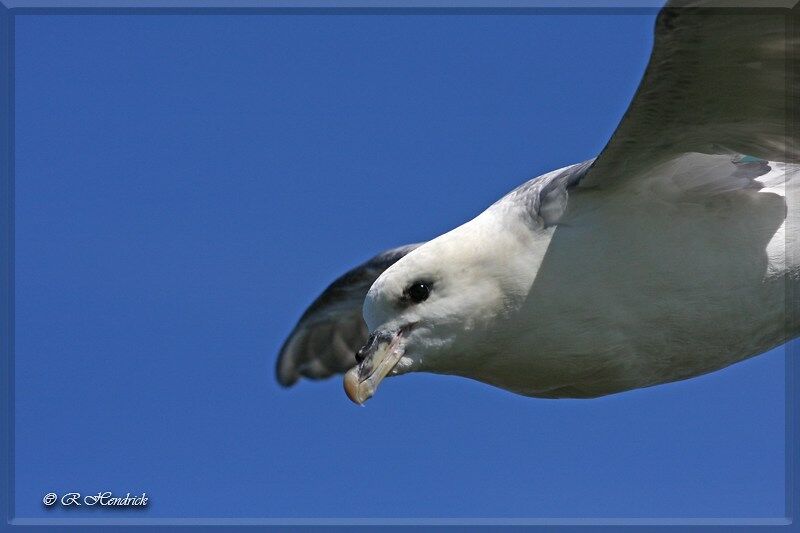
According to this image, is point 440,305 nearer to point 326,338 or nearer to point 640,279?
point 640,279

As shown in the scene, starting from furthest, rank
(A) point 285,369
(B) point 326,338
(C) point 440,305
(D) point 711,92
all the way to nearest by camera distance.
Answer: (A) point 285,369 < (B) point 326,338 < (C) point 440,305 < (D) point 711,92

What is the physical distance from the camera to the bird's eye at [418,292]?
674 cm

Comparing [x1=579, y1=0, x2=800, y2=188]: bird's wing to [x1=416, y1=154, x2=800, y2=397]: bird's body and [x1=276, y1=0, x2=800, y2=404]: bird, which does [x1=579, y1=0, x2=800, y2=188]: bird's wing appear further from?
[x1=416, y1=154, x2=800, y2=397]: bird's body

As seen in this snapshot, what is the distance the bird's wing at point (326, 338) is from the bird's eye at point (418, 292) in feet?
11.5

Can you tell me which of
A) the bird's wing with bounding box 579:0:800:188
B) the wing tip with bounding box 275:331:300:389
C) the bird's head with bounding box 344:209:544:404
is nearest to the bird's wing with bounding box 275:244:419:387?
the wing tip with bounding box 275:331:300:389

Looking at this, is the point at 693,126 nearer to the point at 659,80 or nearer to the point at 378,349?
the point at 659,80

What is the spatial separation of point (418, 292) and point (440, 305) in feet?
0.45

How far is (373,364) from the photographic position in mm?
6664

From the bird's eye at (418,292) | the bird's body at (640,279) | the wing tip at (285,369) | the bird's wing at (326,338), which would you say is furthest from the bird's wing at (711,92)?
the wing tip at (285,369)

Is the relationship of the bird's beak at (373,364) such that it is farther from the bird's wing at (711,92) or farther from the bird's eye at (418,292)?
the bird's wing at (711,92)

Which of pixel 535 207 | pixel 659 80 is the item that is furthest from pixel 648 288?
pixel 659 80

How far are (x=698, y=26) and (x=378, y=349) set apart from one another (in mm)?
2267

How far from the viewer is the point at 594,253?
6.89m

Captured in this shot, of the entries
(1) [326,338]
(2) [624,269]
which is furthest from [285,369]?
(2) [624,269]
